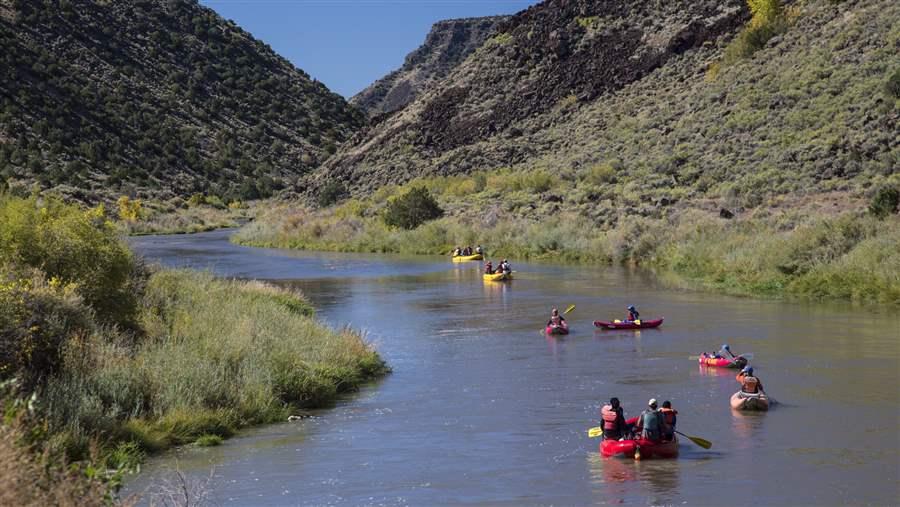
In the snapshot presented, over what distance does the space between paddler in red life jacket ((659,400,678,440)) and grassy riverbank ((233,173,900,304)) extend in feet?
Result: 59.4

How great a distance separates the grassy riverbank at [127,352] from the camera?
1612 centimetres

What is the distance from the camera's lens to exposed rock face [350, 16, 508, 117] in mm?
180625

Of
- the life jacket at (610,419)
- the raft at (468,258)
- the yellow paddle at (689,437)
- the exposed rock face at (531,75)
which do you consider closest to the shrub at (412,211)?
the raft at (468,258)

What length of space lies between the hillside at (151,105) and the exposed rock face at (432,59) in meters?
35.7

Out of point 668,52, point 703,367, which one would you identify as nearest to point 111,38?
point 668,52

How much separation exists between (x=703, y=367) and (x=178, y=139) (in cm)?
9667

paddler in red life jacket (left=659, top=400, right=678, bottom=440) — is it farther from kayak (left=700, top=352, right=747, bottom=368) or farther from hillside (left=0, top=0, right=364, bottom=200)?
hillside (left=0, top=0, right=364, bottom=200)

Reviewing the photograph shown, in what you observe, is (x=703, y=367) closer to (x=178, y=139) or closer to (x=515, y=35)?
(x=515, y=35)

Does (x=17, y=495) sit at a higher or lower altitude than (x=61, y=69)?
lower

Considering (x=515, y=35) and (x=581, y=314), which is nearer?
(x=581, y=314)

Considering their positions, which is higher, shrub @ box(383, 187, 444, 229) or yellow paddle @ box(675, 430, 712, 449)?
shrub @ box(383, 187, 444, 229)

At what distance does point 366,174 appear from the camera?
9412 centimetres

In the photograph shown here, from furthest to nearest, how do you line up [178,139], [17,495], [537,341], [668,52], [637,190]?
1. [178,139]
2. [668,52]
3. [637,190]
4. [537,341]
5. [17,495]

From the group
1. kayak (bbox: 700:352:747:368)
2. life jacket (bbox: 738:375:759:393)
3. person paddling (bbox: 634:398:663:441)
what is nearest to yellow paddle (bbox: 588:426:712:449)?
person paddling (bbox: 634:398:663:441)
